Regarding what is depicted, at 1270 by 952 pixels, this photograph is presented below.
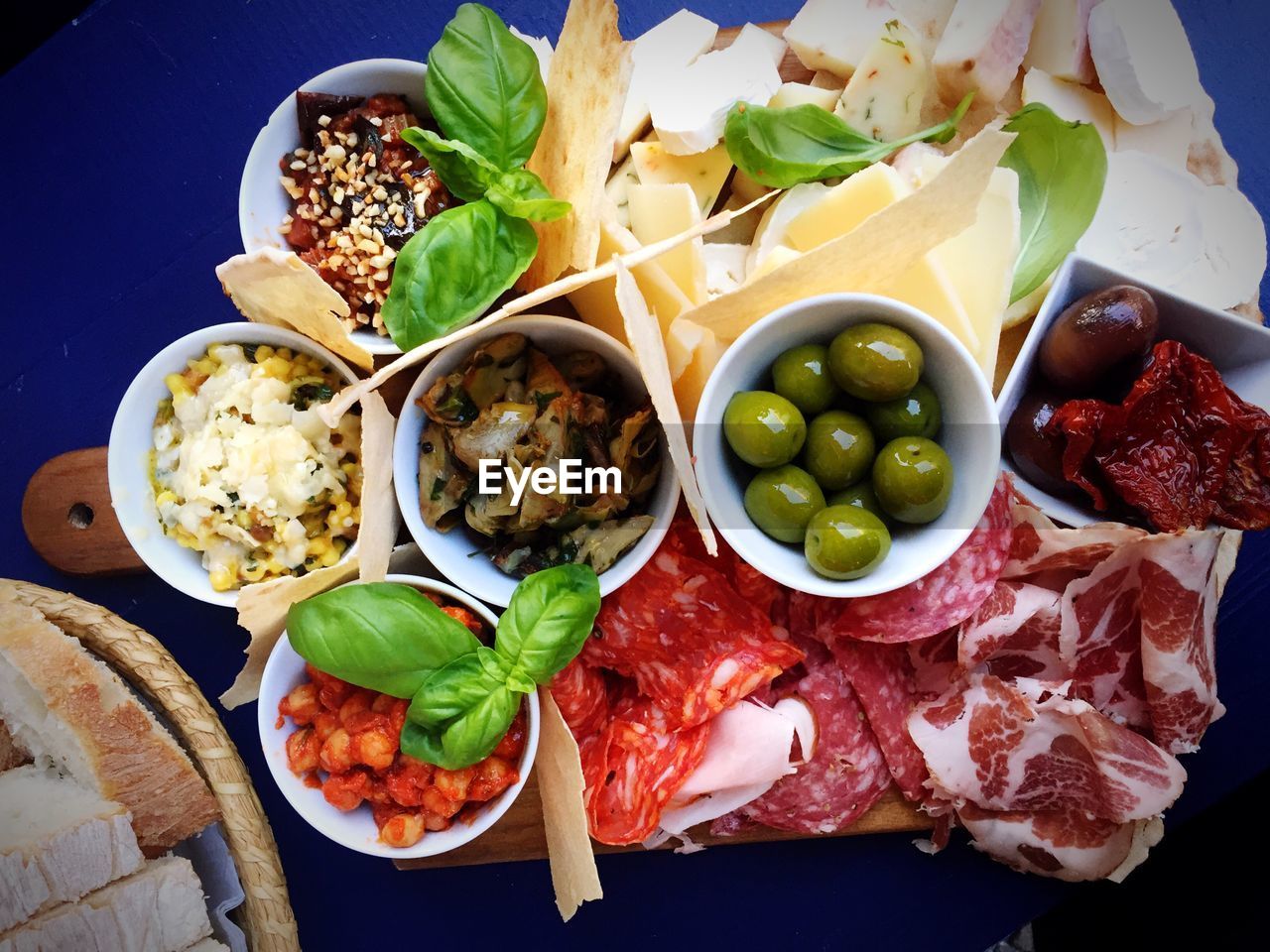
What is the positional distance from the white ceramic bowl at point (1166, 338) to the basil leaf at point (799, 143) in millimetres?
271

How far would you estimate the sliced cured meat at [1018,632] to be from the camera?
4.08ft

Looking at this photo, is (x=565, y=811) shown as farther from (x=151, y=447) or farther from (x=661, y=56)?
(x=661, y=56)

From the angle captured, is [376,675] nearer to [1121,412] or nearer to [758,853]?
[758,853]

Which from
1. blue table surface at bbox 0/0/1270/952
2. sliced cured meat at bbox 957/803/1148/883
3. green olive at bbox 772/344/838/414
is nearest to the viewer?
green olive at bbox 772/344/838/414

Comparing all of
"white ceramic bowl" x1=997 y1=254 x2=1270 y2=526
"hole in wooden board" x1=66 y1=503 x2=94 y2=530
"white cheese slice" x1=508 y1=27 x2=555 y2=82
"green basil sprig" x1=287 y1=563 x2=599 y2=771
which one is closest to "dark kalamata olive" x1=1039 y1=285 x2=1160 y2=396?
"white ceramic bowl" x1=997 y1=254 x2=1270 y2=526

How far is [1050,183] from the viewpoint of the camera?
1.21 metres

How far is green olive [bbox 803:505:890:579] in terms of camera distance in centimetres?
103

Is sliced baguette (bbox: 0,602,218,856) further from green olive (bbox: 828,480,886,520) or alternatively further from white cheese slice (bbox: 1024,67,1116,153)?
white cheese slice (bbox: 1024,67,1116,153)

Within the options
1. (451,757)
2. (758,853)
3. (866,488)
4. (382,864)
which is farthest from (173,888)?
(866,488)

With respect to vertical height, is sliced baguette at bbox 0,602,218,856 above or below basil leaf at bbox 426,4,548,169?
below

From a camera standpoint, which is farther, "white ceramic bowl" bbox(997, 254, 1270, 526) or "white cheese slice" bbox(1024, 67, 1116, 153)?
"white cheese slice" bbox(1024, 67, 1116, 153)

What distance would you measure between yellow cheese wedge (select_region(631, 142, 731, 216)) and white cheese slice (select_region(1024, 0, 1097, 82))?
1.41 ft

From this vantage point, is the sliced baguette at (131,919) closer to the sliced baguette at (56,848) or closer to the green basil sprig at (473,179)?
the sliced baguette at (56,848)

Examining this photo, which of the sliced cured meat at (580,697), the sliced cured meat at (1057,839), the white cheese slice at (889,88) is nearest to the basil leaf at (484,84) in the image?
the white cheese slice at (889,88)
